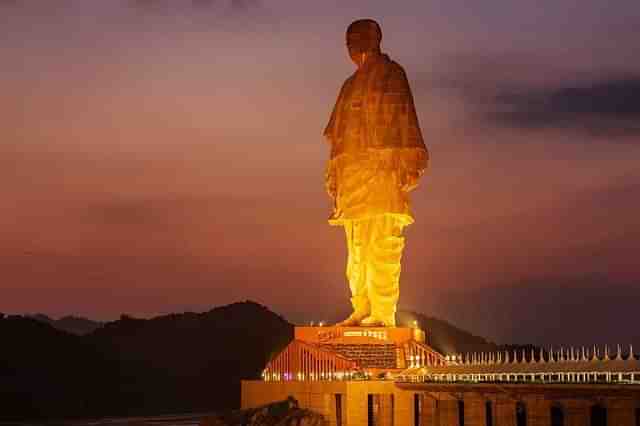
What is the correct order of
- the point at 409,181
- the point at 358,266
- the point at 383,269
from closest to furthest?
the point at 383,269
the point at 409,181
the point at 358,266

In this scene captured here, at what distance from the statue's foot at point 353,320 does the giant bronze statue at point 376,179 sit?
0.20 feet

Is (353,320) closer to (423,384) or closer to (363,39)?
(423,384)

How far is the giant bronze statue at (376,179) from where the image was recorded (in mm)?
69938

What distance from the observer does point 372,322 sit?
69.1 meters

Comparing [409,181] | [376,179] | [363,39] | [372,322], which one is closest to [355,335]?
[372,322]

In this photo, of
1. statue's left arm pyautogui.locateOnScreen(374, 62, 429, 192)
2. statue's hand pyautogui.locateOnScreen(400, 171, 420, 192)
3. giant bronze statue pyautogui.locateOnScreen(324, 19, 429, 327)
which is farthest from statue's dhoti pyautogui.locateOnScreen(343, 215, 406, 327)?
statue's left arm pyautogui.locateOnScreen(374, 62, 429, 192)

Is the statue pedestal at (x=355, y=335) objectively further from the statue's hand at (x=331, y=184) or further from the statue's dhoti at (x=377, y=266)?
the statue's hand at (x=331, y=184)

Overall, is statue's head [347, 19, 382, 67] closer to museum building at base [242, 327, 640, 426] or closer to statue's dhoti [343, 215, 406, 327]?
statue's dhoti [343, 215, 406, 327]

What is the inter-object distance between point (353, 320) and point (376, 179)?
8.55 meters

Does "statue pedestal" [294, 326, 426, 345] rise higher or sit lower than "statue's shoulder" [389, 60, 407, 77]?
lower

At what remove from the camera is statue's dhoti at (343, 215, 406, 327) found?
229ft

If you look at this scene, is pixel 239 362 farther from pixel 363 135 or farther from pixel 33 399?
pixel 363 135

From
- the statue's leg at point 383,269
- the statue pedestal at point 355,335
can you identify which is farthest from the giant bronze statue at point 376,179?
the statue pedestal at point 355,335

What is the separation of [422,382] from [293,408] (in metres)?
9.00
